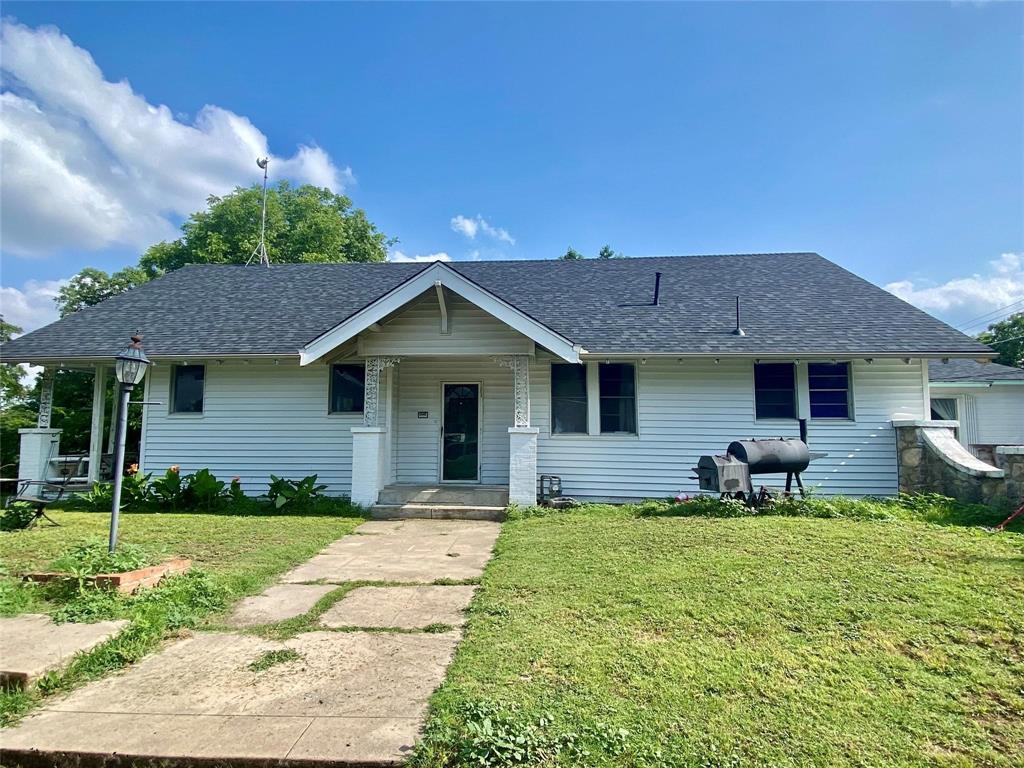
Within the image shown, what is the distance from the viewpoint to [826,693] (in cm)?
316

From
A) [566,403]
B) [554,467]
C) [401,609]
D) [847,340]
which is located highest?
[847,340]

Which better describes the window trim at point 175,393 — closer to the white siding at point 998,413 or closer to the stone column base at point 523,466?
the stone column base at point 523,466

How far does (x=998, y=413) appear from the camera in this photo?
628 inches

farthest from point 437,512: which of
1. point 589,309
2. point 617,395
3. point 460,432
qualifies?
point 589,309

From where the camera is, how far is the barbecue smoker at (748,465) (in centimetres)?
856

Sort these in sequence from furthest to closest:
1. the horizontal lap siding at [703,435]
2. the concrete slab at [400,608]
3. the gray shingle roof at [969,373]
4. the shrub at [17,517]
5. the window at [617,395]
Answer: the gray shingle roof at [969,373]
the window at [617,395]
the horizontal lap siding at [703,435]
the shrub at [17,517]
the concrete slab at [400,608]

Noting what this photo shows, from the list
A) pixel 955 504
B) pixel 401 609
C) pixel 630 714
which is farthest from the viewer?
pixel 955 504

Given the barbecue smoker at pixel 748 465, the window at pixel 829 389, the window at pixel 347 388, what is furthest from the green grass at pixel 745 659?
the window at pixel 347 388

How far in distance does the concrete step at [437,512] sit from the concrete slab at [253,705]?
5283mm

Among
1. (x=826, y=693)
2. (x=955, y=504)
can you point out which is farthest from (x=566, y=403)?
(x=826, y=693)

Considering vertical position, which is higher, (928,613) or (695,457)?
(695,457)

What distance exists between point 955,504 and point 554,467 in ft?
21.6

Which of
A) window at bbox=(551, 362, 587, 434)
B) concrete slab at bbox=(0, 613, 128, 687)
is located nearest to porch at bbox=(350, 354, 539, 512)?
window at bbox=(551, 362, 587, 434)

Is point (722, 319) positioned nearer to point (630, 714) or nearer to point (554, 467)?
point (554, 467)
